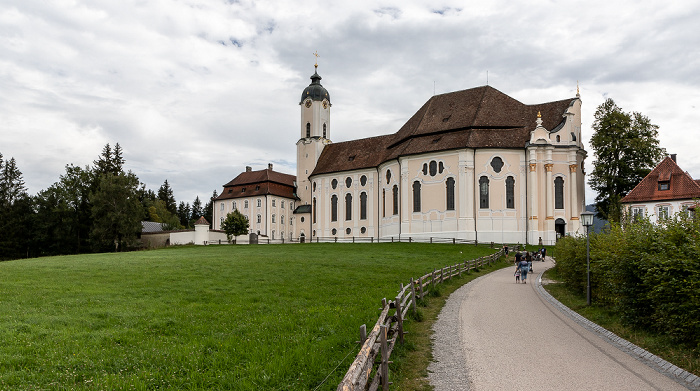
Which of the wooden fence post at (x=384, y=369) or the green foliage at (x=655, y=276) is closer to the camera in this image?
the wooden fence post at (x=384, y=369)

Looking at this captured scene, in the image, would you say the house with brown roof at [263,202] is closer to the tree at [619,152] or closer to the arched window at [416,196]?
the arched window at [416,196]

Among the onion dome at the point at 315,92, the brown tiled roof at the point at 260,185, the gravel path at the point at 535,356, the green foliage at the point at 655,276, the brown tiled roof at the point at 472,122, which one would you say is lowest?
the gravel path at the point at 535,356

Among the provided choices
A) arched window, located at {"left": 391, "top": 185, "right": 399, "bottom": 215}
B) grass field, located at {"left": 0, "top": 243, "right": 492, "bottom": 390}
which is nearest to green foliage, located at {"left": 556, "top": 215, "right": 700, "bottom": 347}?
grass field, located at {"left": 0, "top": 243, "right": 492, "bottom": 390}

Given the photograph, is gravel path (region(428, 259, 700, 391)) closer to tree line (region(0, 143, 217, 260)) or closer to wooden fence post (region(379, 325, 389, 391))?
wooden fence post (region(379, 325, 389, 391))

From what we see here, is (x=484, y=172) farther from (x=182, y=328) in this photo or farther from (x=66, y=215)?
(x=66, y=215)

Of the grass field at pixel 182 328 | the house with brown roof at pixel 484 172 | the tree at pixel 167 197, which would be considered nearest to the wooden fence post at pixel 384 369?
the grass field at pixel 182 328

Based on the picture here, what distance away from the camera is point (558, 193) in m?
51.5

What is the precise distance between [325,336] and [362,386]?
15.5 feet

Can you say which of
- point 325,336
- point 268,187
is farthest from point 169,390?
point 268,187

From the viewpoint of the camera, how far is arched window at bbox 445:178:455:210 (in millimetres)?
51688

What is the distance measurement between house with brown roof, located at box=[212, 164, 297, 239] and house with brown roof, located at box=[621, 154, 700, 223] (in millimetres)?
45054

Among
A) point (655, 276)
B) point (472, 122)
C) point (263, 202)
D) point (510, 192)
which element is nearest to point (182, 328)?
point (655, 276)

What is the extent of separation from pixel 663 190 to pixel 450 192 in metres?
19.6

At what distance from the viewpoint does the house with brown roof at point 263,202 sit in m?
73.2
